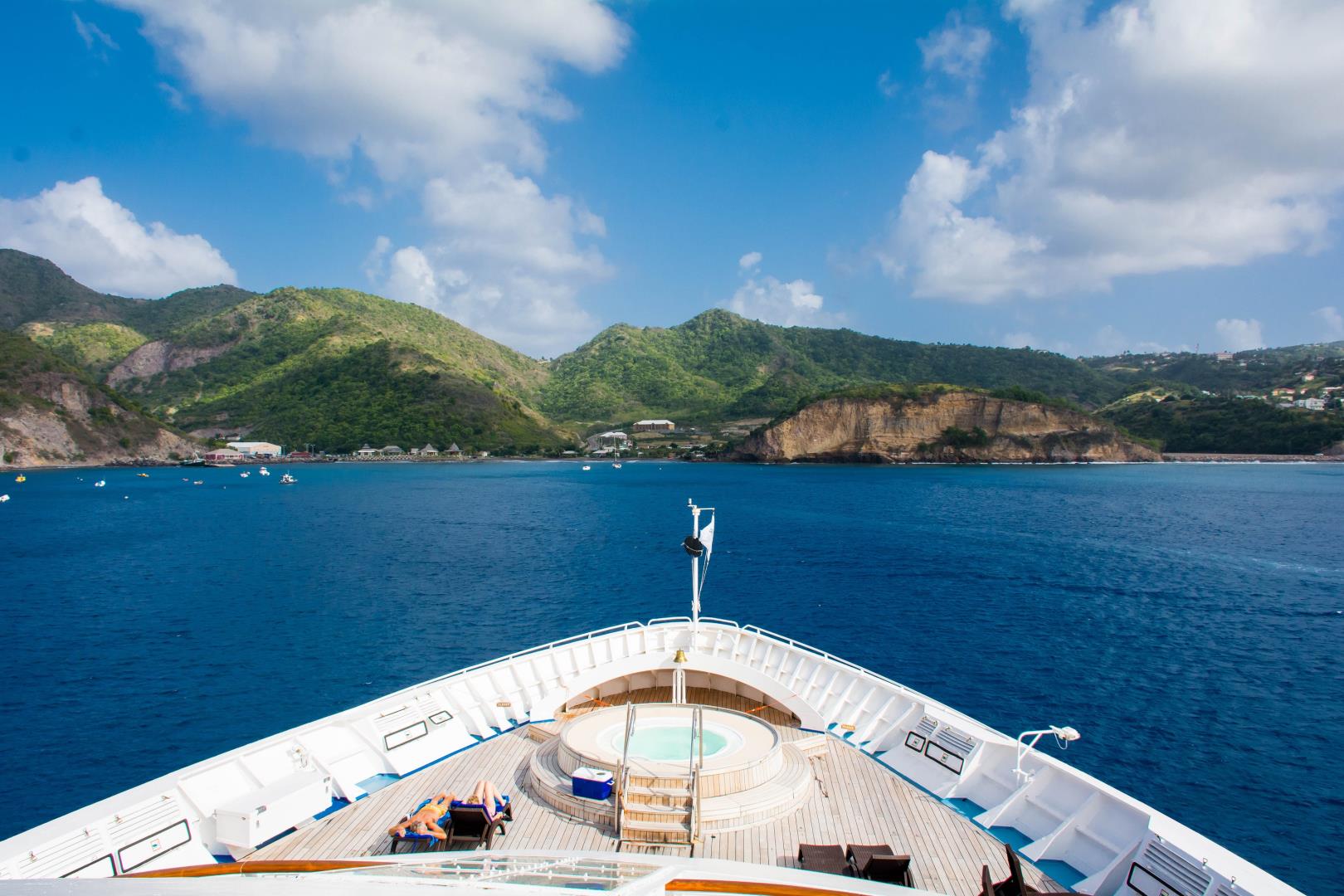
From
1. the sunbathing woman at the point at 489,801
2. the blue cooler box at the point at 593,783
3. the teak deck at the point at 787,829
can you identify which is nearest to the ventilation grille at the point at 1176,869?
the teak deck at the point at 787,829

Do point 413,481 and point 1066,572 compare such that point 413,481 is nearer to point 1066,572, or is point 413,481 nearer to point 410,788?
point 1066,572

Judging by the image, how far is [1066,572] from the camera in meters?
57.2

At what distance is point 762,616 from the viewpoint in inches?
1753

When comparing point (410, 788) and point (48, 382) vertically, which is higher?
point (48, 382)

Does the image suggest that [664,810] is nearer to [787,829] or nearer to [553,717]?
[787,829]

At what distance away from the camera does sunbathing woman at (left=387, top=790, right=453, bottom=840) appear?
11.3 m

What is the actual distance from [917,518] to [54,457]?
207532 millimetres

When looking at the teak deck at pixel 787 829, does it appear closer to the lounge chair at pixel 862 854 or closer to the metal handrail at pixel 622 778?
the metal handrail at pixel 622 778

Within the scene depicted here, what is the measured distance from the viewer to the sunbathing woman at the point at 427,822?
1129 cm

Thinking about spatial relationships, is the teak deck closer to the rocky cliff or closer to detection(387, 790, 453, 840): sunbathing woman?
detection(387, 790, 453, 840): sunbathing woman

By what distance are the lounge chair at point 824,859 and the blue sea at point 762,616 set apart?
15.1 m

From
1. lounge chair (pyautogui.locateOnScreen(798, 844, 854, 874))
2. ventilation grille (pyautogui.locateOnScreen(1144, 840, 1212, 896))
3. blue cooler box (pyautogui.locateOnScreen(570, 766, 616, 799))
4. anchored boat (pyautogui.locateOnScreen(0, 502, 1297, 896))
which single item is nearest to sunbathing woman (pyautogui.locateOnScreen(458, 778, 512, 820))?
anchored boat (pyautogui.locateOnScreen(0, 502, 1297, 896))

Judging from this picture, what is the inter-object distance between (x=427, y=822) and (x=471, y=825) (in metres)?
0.69

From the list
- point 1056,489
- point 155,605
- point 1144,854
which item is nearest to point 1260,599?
point 1144,854
